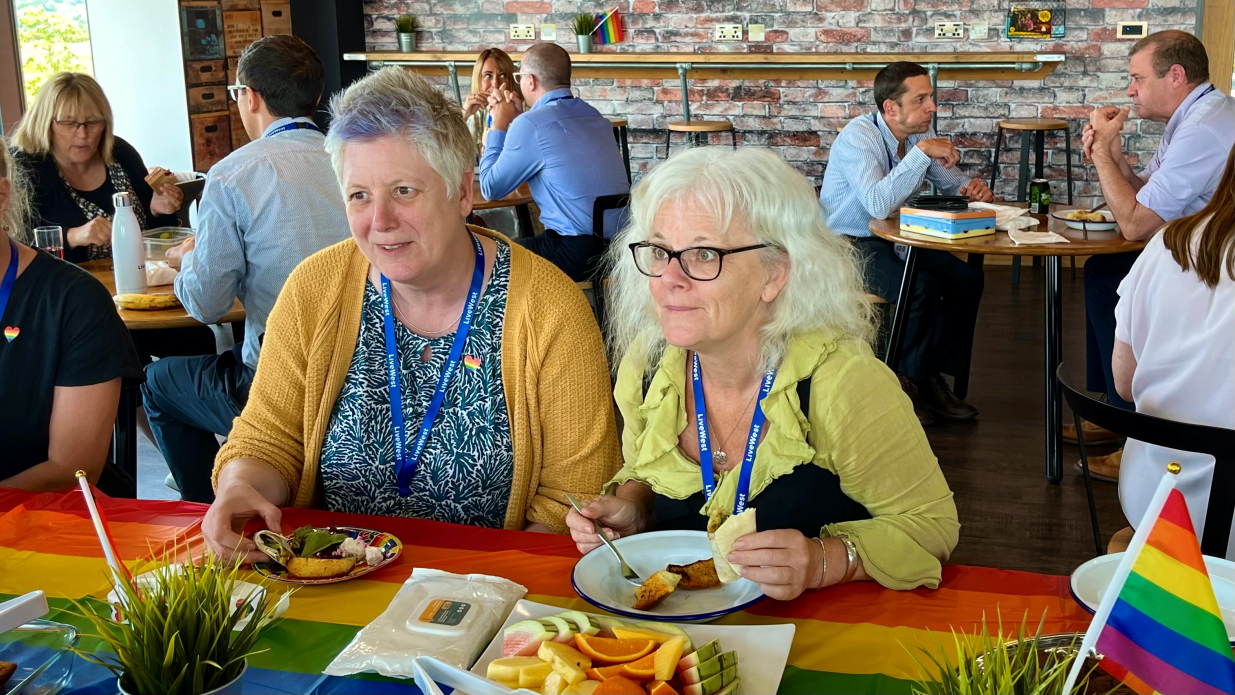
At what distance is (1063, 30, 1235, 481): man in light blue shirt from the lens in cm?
353

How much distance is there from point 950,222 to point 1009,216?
0.42m

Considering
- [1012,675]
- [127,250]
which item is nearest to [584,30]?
[127,250]

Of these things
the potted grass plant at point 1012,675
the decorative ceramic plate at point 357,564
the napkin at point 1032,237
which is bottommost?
the decorative ceramic plate at point 357,564

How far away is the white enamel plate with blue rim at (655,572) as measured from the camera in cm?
121

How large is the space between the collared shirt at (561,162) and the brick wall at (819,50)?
318 cm

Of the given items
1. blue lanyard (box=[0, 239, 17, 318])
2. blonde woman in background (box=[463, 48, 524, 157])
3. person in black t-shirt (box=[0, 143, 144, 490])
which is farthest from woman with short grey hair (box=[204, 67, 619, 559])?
blonde woman in background (box=[463, 48, 524, 157])

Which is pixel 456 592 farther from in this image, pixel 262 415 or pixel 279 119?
pixel 279 119

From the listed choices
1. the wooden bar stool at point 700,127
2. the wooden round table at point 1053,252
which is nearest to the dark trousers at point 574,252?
the wooden round table at point 1053,252

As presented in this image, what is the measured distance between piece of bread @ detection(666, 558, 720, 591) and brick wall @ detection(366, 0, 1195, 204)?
6431 millimetres

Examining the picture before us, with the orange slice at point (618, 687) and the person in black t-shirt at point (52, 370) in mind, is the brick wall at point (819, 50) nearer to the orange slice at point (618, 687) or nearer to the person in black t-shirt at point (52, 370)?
the person in black t-shirt at point (52, 370)

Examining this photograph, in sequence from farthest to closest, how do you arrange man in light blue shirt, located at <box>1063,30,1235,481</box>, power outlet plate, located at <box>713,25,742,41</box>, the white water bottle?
power outlet plate, located at <box>713,25,742,41</box>
man in light blue shirt, located at <box>1063,30,1235,481</box>
the white water bottle

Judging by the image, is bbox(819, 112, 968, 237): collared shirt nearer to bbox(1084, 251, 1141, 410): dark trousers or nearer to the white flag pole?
bbox(1084, 251, 1141, 410): dark trousers

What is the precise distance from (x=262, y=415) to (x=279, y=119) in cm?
154

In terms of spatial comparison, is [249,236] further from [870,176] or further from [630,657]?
[870,176]
